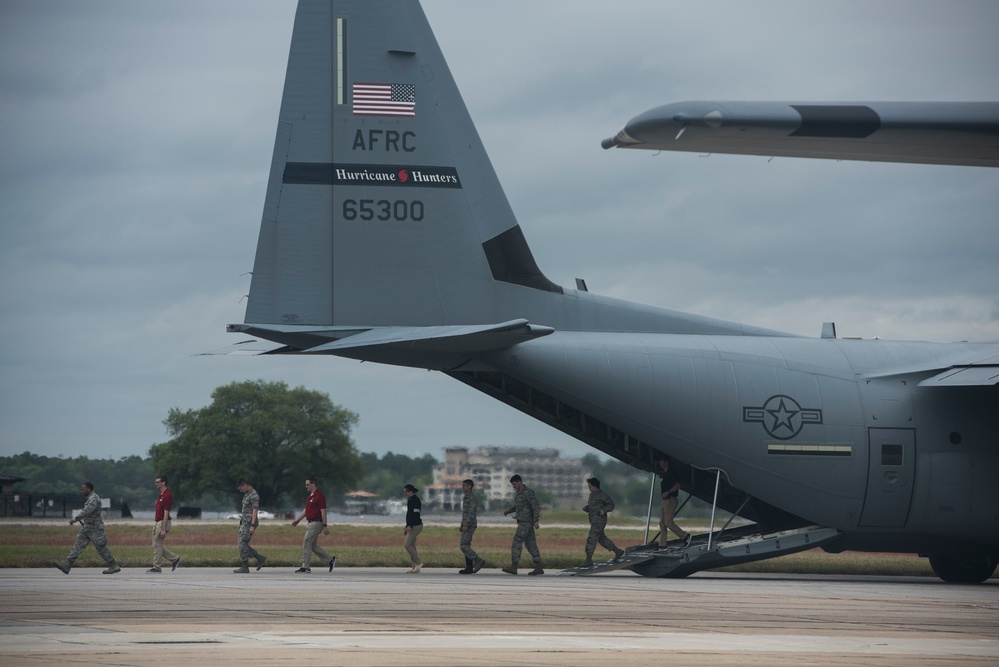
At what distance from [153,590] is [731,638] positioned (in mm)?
8539

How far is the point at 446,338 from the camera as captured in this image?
20.1 m

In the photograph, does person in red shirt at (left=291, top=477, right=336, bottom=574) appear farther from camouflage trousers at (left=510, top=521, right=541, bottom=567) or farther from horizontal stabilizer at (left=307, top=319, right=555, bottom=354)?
camouflage trousers at (left=510, top=521, right=541, bottom=567)

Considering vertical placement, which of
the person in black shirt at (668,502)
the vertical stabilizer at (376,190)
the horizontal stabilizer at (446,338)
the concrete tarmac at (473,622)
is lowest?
the concrete tarmac at (473,622)

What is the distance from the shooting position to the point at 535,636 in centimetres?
1190

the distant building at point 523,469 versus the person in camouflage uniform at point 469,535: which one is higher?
the distant building at point 523,469

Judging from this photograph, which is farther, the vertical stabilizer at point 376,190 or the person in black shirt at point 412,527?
the person in black shirt at point 412,527

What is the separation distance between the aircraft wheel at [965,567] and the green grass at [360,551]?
7.21 ft

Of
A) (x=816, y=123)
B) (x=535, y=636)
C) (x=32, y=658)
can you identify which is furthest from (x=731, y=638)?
(x=32, y=658)

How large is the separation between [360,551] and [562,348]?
1126cm

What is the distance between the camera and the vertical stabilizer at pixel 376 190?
21250mm

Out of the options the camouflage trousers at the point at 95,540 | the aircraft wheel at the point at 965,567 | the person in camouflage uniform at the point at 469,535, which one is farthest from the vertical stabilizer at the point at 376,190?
the aircraft wheel at the point at 965,567

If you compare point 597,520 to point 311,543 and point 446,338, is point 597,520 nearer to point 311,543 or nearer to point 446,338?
point 446,338

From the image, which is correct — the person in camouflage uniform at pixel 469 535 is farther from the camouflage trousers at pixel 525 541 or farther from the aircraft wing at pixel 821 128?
the aircraft wing at pixel 821 128

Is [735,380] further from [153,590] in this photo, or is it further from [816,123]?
[816,123]
